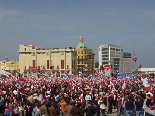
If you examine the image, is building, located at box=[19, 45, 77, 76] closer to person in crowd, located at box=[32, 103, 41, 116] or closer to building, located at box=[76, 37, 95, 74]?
building, located at box=[76, 37, 95, 74]

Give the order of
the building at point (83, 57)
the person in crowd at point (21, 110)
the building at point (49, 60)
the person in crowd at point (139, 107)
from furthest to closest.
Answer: the building at point (83, 57)
the building at point (49, 60)
the person in crowd at point (21, 110)
the person in crowd at point (139, 107)

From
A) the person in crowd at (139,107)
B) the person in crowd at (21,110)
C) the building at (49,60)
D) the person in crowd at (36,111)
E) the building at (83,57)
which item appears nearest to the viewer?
the person in crowd at (36,111)

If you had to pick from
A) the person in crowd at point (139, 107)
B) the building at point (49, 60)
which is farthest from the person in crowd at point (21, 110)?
the building at point (49, 60)

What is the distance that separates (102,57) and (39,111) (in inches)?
7185

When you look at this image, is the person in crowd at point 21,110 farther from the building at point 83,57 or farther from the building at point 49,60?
the building at point 83,57

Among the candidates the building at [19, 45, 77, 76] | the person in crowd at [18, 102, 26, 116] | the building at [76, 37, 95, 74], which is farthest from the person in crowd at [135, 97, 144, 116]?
the building at [76, 37, 95, 74]

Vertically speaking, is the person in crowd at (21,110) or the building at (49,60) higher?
the building at (49,60)

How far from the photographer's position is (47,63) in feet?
395

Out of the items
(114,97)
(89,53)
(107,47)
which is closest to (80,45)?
(89,53)

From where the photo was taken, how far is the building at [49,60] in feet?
389

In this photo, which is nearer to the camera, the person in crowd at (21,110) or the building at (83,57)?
the person in crowd at (21,110)

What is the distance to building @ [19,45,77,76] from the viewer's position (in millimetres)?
118438

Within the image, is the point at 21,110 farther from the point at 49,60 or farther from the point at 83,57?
the point at 83,57

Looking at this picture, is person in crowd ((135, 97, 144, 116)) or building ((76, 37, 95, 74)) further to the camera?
building ((76, 37, 95, 74))
